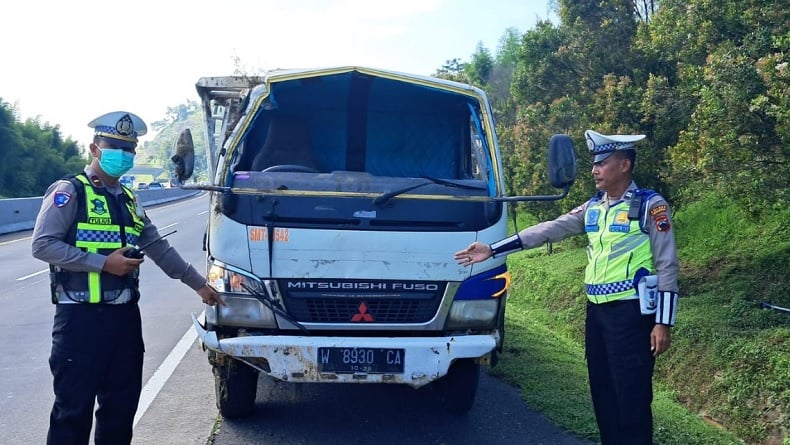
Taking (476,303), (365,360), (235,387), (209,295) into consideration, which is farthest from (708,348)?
(209,295)

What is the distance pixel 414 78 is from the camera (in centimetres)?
503

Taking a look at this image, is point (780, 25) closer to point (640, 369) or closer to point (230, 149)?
point (640, 369)

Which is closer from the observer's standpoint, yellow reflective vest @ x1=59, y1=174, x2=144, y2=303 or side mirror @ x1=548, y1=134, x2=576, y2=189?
yellow reflective vest @ x1=59, y1=174, x2=144, y2=303

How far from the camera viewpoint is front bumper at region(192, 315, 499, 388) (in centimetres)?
433

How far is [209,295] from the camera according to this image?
436 centimetres

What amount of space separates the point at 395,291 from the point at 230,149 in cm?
142

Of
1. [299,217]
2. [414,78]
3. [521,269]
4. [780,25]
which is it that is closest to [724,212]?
[521,269]

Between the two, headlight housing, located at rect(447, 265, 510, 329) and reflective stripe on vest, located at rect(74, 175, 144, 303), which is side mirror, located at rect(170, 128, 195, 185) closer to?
reflective stripe on vest, located at rect(74, 175, 144, 303)

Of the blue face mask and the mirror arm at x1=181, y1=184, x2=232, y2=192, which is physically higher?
the blue face mask

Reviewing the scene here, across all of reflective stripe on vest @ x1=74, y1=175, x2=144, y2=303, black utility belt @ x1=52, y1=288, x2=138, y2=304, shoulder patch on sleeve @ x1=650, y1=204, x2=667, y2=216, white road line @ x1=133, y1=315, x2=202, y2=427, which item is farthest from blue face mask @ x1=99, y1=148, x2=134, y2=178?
shoulder patch on sleeve @ x1=650, y1=204, x2=667, y2=216

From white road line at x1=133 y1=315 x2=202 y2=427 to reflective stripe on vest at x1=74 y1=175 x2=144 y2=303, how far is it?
58.9 inches

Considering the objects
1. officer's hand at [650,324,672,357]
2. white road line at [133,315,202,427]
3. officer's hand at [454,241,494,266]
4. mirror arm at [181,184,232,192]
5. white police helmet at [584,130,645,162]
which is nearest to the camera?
officer's hand at [650,324,672,357]

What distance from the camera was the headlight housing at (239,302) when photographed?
14.7 ft

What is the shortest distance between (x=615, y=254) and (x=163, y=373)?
163 inches
